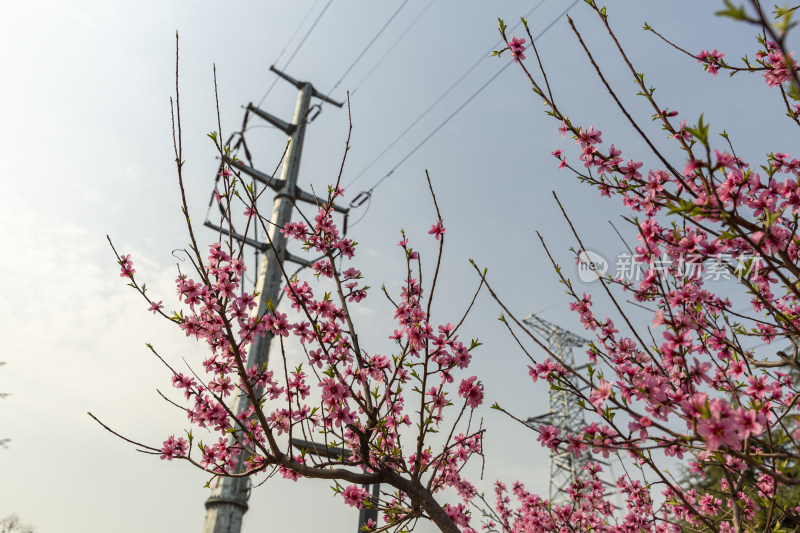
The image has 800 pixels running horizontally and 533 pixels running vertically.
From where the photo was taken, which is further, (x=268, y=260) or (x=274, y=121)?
(x=274, y=121)

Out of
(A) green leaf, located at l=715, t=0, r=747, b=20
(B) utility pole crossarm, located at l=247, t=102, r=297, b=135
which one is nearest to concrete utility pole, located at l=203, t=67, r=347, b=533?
(B) utility pole crossarm, located at l=247, t=102, r=297, b=135

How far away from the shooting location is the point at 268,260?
664 cm

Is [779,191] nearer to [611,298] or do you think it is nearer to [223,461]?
[611,298]

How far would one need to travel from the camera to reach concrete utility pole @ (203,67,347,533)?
17.5 feet

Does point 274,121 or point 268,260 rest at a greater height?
point 274,121

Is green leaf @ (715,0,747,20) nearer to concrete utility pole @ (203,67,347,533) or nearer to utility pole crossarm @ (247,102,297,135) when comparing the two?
concrete utility pole @ (203,67,347,533)

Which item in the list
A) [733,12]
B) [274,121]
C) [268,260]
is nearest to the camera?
[733,12]

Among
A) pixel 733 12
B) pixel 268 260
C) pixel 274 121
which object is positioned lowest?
pixel 733 12

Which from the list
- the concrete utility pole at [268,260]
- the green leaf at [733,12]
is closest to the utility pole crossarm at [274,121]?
the concrete utility pole at [268,260]

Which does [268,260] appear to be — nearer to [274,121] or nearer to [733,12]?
[274,121]

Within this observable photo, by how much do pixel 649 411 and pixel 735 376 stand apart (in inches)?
49.1

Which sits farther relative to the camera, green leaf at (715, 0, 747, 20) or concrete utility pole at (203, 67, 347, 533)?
concrete utility pole at (203, 67, 347, 533)

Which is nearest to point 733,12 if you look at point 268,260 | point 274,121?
point 268,260

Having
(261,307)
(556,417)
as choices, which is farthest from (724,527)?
(556,417)
